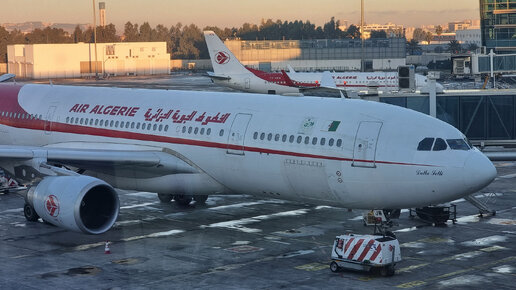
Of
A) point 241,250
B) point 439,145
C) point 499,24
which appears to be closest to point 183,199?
point 241,250

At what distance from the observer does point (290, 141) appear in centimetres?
2595

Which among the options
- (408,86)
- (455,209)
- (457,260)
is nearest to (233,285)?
(457,260)

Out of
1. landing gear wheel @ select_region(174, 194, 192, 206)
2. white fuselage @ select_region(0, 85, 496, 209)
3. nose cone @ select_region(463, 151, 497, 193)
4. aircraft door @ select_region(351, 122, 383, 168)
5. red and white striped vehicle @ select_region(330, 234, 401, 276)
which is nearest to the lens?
red and white striped vehicle @ select_region(330, 234, 401, 276)

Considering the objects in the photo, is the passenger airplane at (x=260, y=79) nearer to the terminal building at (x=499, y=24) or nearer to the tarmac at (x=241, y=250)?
the terminal building at (x=499, y=24)

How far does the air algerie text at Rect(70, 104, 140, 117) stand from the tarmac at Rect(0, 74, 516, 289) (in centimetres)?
395

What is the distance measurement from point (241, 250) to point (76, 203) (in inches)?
206

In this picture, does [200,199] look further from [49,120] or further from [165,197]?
[49,120]

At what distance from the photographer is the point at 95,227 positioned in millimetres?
25484

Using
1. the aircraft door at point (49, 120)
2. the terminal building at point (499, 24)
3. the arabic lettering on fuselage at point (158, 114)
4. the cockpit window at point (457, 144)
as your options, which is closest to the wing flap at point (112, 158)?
the arabic lettering on fuselage at point (158, 114)

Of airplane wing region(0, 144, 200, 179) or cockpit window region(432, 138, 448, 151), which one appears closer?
cockpit window region(432, 138, 448, 151)

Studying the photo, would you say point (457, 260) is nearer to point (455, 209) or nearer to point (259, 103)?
point (455, 209)

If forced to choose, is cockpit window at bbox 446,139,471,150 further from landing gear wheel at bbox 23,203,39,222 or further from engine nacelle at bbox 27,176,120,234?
landing gear wheel at bbox 23,203,39,222

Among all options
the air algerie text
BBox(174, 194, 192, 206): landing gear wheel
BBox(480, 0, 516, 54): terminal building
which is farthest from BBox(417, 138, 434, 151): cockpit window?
BBox(480, 0, 516, 54): terminal building

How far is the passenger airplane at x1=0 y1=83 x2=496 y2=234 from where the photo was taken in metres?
23.8
